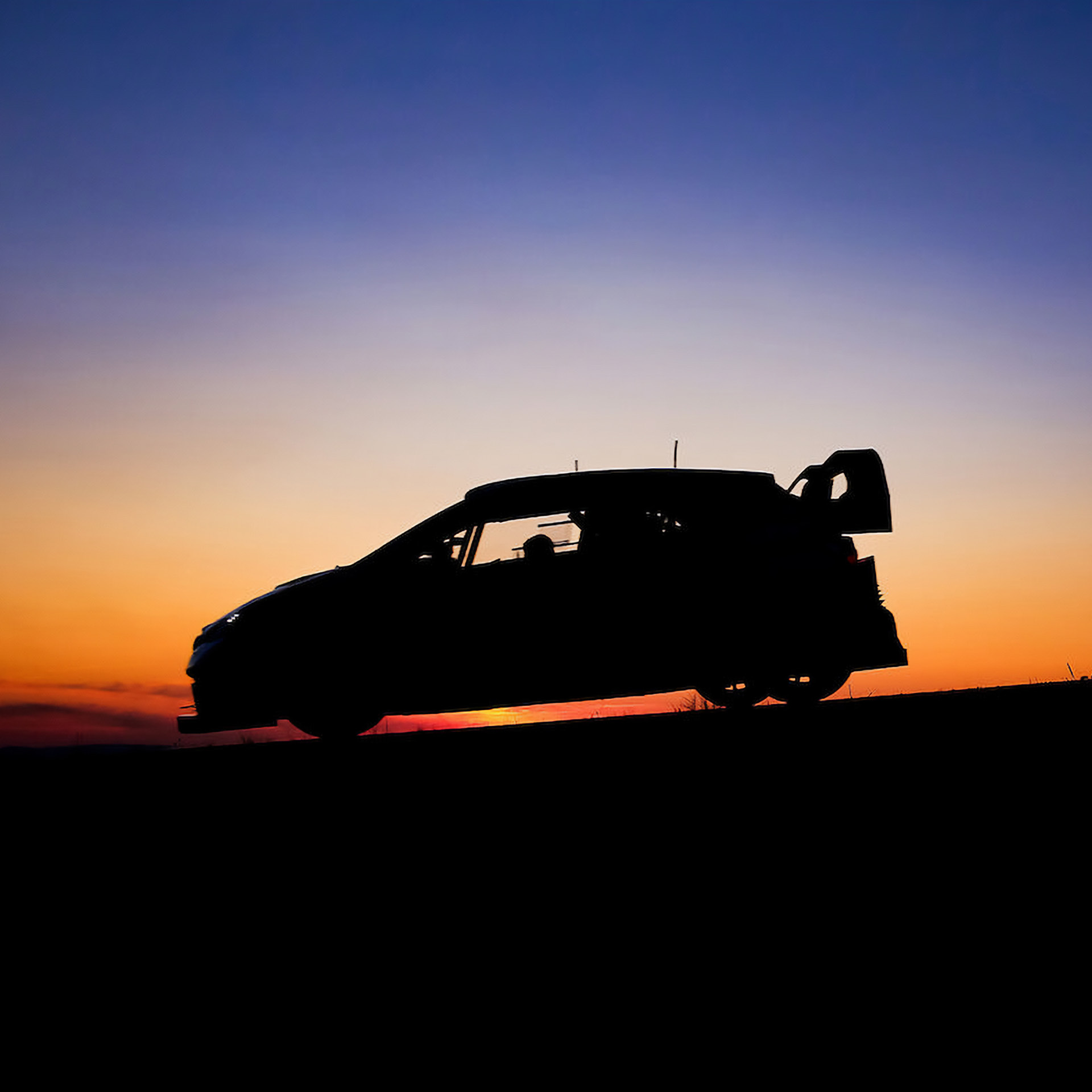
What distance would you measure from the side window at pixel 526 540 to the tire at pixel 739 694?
1.56 m

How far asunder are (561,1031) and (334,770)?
2959 millimetres

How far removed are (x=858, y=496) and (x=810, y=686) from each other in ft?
4.96

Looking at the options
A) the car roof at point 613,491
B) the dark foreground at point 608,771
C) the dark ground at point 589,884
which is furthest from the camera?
the car roof at point 613,491

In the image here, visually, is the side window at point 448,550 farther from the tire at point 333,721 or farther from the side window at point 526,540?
the tire at point 333,721

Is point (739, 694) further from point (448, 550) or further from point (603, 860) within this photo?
point (603, 860)

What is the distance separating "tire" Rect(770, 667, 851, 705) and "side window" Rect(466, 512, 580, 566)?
1975 mm

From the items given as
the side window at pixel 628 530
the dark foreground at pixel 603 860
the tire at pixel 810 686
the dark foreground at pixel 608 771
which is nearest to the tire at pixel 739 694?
the tire at pixel 810 686

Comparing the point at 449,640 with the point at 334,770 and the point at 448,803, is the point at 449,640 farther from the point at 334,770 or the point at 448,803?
the point at 448,803

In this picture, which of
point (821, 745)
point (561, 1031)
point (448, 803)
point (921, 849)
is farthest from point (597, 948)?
point (821, 745)

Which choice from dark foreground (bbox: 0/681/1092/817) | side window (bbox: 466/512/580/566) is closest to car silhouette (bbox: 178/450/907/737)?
side window (bbox: 466/512/580/566)

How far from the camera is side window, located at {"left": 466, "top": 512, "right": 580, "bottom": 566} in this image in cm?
772

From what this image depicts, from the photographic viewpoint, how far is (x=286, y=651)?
7.54 m

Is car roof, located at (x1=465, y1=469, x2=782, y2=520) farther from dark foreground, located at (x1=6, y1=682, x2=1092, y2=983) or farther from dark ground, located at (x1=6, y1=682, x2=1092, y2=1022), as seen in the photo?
dark ground, located at (x1=6, y1=682, x2=1092, y2=1022)

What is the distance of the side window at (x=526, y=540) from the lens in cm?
772
